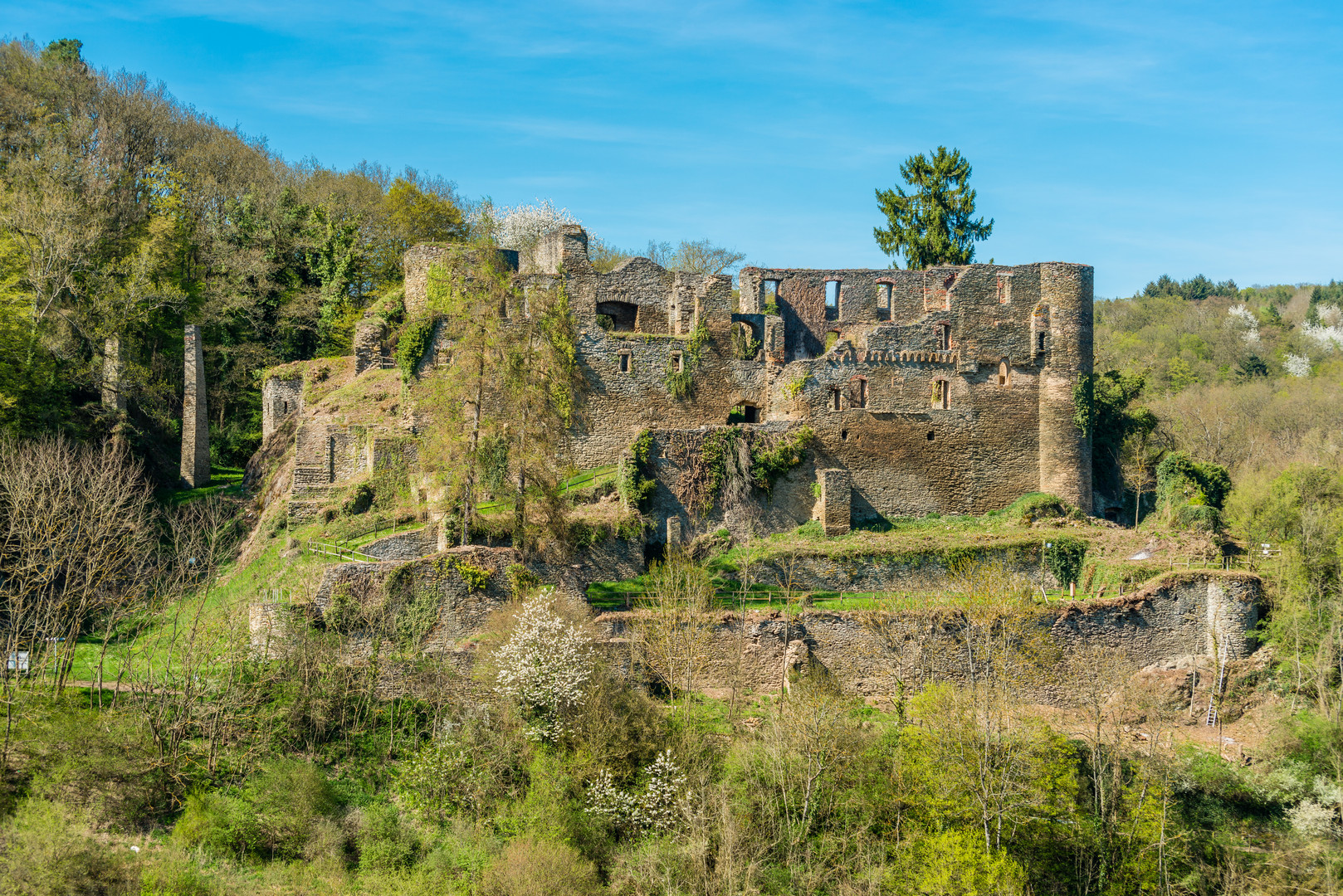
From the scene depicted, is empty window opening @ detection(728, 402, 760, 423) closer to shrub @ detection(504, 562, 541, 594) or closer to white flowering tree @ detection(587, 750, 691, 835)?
shrub @ detection(504, 562, 541, 594)

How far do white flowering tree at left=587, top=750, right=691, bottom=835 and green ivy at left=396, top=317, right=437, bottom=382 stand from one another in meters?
15.2

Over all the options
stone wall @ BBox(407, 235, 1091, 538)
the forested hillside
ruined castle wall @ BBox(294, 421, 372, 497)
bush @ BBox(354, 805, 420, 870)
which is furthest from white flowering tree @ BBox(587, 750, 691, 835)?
ruined castle wall @ BBox(294, 421, 372, 497)

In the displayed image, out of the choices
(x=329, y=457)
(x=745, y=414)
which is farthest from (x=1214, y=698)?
(x=329, y=457)

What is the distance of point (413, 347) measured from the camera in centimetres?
3531

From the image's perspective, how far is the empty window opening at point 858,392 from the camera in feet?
120

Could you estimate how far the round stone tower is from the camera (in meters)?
37.2

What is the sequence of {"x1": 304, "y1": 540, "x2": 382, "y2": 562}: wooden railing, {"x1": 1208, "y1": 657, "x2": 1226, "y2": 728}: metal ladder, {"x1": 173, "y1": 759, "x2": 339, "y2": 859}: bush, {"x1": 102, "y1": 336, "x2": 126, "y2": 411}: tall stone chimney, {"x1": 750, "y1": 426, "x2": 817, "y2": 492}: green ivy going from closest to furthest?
{"x1": 173, "y1": 759, "x2": 339, "y2": 859}: bush
{"x1": 304, "y1": 540, "x2": 382, "y2": 562}: wooden railing
{"x1": 1208, "y1": 657, "x2": 1226, "y2": 728}: metal ladder
{"x1": 750, "y1": 426, "x2": 817, "y2": 492}: green ivy
{"x1": 102, "y1": 336, "x2": 126, "y2": 411}: tall stone chimney

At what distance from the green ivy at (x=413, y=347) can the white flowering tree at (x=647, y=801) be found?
15.2m

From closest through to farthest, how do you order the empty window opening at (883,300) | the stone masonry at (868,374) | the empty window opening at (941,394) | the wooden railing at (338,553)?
the wooden railing at (338,553), the stone masonry at (868,374), the empty window opening at (941,394), the empty window opening at (883,300)

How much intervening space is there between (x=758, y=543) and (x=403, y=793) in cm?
1231

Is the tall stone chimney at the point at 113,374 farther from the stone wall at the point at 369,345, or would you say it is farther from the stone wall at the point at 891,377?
the stone wall at the point at 891,377

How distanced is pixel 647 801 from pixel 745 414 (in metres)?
16.5

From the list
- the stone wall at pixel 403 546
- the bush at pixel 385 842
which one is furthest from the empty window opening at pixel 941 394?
the bush at pixel 385 842

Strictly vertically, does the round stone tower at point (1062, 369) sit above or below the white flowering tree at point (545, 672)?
above
